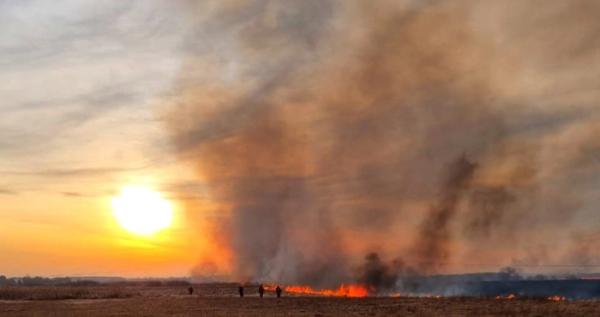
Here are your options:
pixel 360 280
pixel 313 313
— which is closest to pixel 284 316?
pixel 313 313

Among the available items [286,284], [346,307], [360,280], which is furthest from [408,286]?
[346,307]

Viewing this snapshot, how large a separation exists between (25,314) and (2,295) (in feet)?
167

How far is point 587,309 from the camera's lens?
52.6m

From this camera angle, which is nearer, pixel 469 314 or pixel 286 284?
pixel 469 314

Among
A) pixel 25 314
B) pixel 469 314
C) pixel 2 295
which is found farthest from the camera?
pixel 2 295

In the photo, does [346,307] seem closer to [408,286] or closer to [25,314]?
[25,314]

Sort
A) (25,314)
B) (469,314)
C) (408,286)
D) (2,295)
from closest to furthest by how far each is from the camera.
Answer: (469,314), (25,314), (2,295), (408,286)

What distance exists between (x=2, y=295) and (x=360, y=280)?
7787 centimetres

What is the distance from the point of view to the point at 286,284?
151 meters

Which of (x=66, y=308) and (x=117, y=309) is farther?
(x=66, y=308)

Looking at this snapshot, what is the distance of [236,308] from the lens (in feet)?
213

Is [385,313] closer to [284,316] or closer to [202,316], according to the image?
[284,316]

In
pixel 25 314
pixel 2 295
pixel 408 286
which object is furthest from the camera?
pixel 408 286

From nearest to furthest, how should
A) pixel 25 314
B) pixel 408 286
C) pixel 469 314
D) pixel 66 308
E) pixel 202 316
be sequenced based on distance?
1. pixel 469 314
2. pixel 202 316
3. pixel 25 314
4. pixel 66 308
5. pixel 408 286
